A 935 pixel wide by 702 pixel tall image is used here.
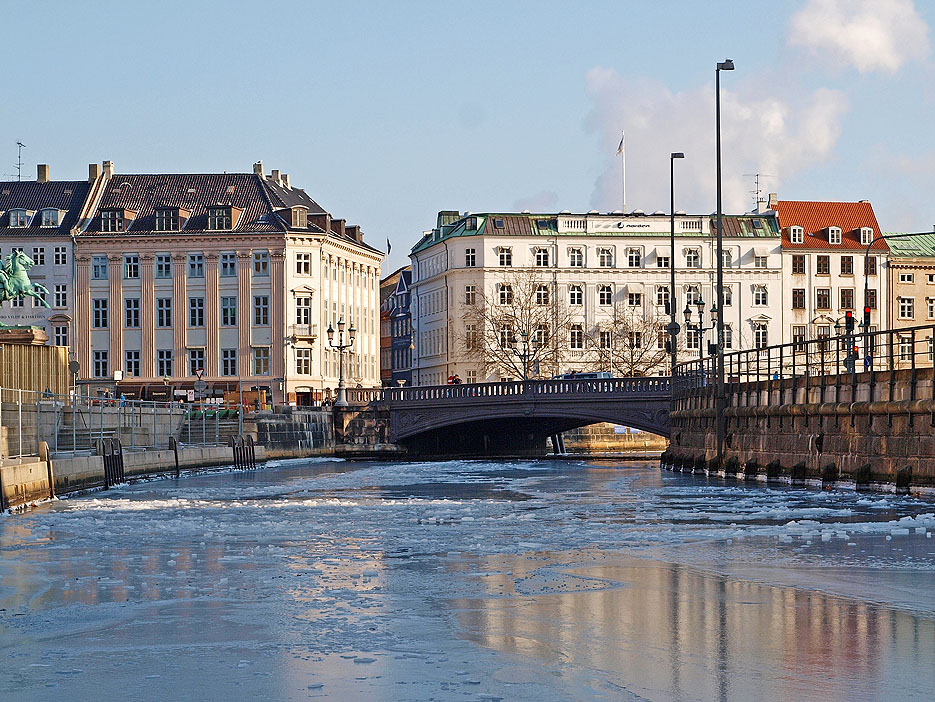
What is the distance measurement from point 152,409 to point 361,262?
202 feet

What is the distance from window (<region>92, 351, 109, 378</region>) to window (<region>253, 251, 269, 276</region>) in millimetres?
11340

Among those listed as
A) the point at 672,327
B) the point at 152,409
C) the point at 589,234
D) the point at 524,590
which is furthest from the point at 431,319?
the point at 524,590

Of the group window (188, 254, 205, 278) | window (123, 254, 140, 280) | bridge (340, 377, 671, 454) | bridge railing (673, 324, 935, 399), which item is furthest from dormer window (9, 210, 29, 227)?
bridge railing (673, 324, 935, 399)

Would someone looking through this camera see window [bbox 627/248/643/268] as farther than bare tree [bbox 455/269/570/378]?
Yes

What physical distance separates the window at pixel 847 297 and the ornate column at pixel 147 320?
52.1 metres

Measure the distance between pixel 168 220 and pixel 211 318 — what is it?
689 cm

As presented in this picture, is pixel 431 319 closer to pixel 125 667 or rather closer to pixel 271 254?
pixel 271 254

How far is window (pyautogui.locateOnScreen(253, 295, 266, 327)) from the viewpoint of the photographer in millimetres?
102500

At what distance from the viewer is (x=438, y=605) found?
14469 mm

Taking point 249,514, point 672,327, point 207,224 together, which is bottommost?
point 249,514

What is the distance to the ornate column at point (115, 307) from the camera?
103438 mm

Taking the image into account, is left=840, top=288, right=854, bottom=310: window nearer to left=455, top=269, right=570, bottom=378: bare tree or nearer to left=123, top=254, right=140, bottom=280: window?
left=455, top=269, right=570, bottom=378: bare tree

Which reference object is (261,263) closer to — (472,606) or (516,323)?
(516,323)

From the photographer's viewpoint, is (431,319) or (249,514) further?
(431,319)
